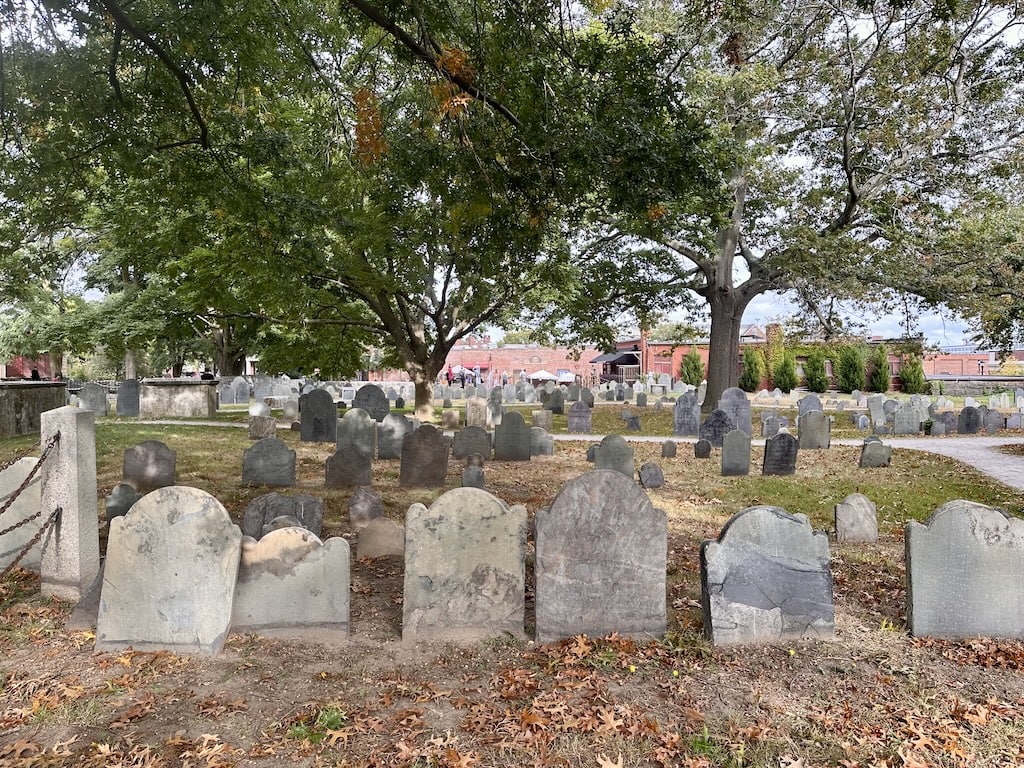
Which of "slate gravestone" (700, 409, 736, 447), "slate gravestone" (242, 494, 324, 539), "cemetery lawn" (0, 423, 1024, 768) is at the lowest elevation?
"cemetery lawn" (0, 423, 1024, 768)

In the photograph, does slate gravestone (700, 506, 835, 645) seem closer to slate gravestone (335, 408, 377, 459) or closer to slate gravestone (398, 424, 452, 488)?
slate gravestone (398, 424, 452, 488)

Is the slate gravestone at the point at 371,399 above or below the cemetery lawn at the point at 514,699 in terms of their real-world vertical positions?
above

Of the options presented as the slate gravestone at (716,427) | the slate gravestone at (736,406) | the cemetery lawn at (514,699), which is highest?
the slate gravestone at (736,406)

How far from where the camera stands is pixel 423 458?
10.0 m

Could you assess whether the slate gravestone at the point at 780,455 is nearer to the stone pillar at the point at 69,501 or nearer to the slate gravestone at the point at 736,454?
the slate gravestone at the point at 736,454

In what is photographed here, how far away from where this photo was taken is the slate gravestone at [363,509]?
720 cm

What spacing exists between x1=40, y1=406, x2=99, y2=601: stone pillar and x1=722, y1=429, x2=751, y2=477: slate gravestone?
933cm

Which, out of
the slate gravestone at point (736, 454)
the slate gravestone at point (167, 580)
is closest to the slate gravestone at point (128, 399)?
the slate gravestone at point (736, 454)

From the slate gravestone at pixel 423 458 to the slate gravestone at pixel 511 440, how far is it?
314 centimetres

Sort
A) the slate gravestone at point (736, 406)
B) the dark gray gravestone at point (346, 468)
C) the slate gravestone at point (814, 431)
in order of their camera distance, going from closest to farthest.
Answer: the dark gray gravestone at point (346, 468), the slate gravestone at point (814, 431), the slate gravestone at point (736, 406)

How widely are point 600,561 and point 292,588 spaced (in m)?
2.00

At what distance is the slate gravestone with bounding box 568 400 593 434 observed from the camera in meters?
18.9

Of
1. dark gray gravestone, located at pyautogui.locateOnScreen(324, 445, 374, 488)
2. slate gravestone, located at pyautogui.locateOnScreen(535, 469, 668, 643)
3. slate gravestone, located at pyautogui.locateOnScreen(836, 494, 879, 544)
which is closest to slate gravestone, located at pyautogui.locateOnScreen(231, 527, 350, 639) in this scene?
slate gravestone, located at pyautogui.locateOnScreen(535, 469, 668, 643)

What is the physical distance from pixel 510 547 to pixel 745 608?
1535 millimetres
